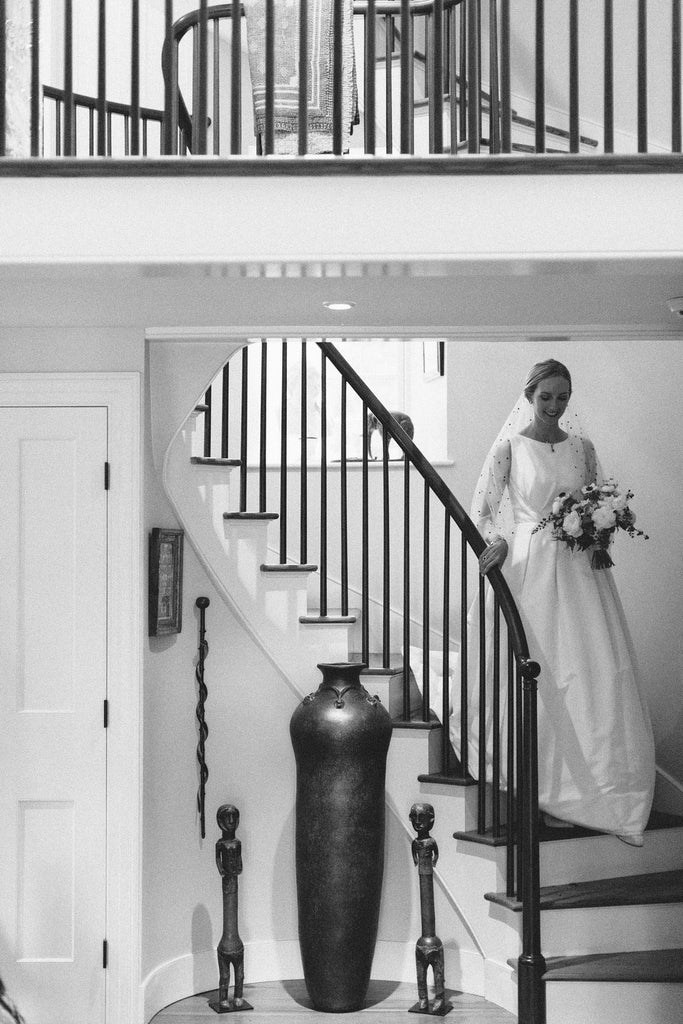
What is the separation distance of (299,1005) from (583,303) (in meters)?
2.92

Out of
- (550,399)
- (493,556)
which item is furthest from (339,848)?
(550,399)

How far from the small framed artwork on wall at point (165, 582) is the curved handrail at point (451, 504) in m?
1.01

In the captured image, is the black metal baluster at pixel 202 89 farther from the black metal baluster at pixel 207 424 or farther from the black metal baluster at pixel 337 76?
the black metal baluster at pixel 207 424

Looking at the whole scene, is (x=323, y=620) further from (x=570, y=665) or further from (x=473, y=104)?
(x=473, y=104)

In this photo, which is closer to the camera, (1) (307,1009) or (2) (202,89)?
(2) (202,89)

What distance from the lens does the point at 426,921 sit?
178 inches

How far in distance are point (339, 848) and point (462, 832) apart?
0.64 metres

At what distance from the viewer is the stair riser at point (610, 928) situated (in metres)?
4.43

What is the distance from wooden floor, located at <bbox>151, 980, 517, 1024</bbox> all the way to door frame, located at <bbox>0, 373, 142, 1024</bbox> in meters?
0.37

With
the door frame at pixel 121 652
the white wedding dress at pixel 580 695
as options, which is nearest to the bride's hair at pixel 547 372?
the white wedding dress at pixel 580 695

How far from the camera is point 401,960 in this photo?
15.8 ft

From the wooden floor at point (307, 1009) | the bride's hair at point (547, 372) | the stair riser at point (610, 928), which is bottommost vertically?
the wooden floor at point (307, 1009)

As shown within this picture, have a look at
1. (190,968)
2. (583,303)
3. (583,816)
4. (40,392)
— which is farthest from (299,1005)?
(583,303)

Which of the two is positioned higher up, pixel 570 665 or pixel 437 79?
pixel 437 79
